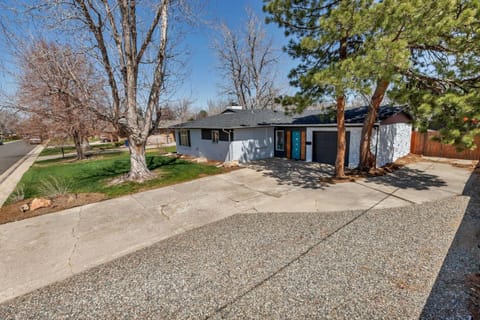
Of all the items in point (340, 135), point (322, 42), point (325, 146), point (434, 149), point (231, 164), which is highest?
point (322, 42)

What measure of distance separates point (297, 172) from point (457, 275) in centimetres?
692

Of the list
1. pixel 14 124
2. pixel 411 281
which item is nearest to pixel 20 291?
pixel 411 281

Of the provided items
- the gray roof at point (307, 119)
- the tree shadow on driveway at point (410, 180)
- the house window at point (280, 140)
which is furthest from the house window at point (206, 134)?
the tree shadow on driveway at point (410, 180)

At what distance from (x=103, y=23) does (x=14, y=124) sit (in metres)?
15.4

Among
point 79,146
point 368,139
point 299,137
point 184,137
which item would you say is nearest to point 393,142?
point 368,139

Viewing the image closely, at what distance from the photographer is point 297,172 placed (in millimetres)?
9867

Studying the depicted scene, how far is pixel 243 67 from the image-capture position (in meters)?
24.9

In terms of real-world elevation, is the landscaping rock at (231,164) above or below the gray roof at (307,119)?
below

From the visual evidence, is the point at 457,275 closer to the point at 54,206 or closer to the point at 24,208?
the point at 54,206

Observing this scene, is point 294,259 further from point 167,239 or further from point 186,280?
point 167,239

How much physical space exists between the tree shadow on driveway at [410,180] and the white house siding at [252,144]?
258 inches

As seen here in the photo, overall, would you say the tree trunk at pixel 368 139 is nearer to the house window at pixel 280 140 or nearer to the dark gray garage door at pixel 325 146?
the dark gray garage door at pixel 325 146

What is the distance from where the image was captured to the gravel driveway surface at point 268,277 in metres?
2.60

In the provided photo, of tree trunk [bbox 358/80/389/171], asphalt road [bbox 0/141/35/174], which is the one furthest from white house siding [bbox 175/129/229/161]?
asphalt road [bbox 0/141/35/174]
